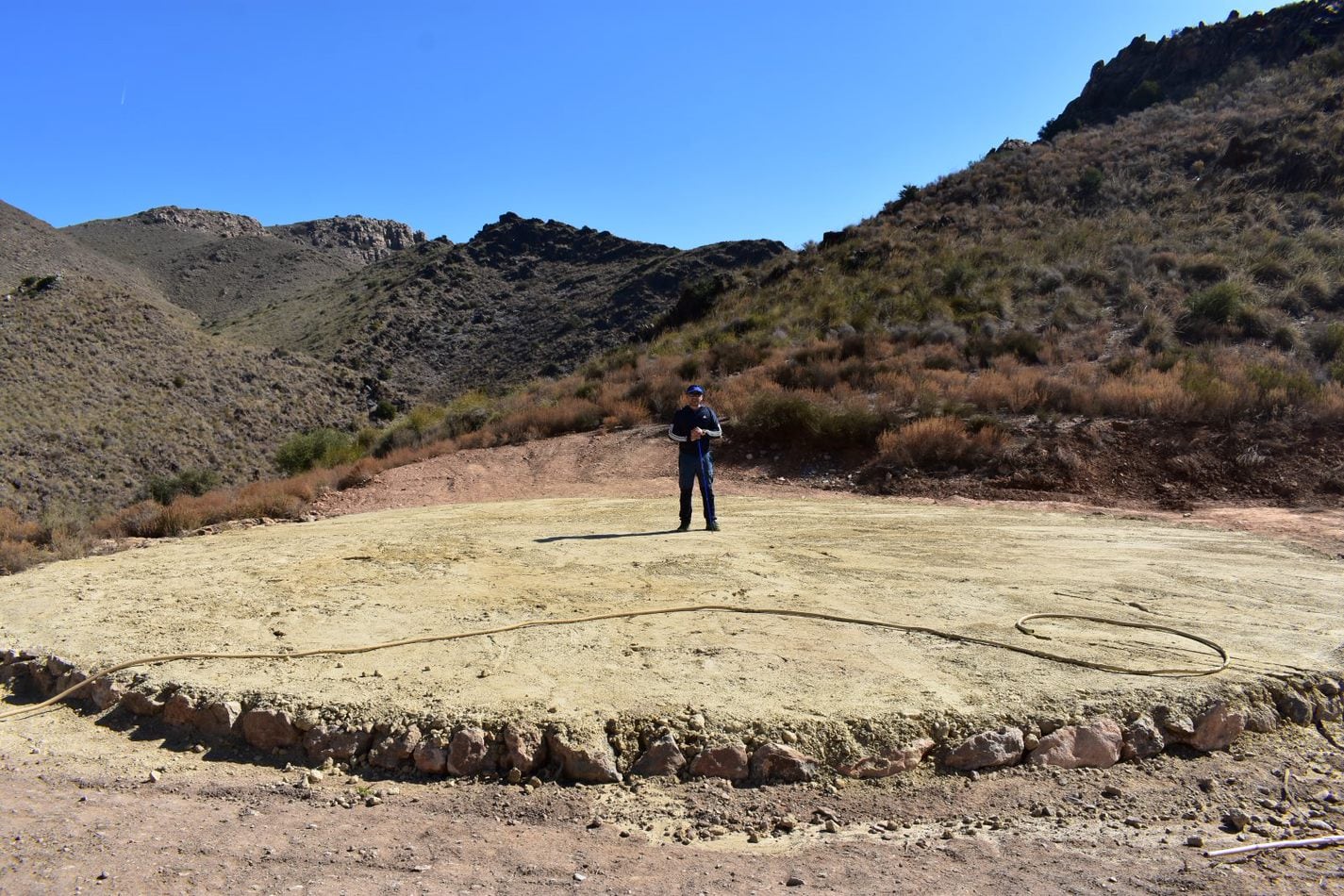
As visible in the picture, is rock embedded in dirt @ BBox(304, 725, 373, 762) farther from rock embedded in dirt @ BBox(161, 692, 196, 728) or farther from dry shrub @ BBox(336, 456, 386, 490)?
dry shrub @ BBox(336, 456, 386, 490)

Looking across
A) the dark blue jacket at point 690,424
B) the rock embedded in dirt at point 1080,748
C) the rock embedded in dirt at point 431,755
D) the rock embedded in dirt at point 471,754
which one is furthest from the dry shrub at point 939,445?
the rock embedded in dirt at point 431,755

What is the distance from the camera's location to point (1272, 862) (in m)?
4.06

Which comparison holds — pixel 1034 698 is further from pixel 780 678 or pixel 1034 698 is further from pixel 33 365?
pixel 33 365

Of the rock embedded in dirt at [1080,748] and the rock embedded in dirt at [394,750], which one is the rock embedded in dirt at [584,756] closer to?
the rock embedded in dirt at [394,750]

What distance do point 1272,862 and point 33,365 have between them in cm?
4544

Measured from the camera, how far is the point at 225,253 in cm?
8000

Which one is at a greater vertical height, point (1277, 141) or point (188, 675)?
point (1277, 141)

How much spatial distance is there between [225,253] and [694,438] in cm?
8467

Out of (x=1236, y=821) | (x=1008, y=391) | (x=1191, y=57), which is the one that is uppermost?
(x=1191, y=57)

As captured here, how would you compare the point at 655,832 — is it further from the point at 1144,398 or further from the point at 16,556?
the point at 1144,398

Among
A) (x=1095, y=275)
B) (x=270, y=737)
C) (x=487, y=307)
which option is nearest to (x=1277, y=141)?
(x=1095, y=275)

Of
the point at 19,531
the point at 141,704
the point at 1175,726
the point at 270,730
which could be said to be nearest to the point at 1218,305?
the point at 1175,726

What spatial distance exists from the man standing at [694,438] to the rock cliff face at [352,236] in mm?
93096

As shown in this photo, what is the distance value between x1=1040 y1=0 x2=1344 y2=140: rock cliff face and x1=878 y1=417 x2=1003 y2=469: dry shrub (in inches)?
1512
